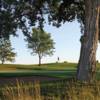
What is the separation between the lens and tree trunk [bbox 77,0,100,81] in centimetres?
2147

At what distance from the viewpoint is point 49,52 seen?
96.2 metres

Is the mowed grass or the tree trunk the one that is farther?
the mowed grass

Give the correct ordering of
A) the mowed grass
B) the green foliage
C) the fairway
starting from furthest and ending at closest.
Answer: the fairway, the mowed grass, the green foliage

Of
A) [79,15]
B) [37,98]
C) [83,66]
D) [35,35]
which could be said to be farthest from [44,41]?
[37,98]

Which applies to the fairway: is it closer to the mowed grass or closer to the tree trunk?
the mowed grass

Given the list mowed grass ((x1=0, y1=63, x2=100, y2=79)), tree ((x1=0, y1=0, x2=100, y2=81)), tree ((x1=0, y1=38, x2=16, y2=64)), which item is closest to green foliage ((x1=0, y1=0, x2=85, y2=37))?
tree ((x1=0, y1=0, x2=100, y2=81))

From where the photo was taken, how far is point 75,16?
1185 inches

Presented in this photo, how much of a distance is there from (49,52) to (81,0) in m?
68.5

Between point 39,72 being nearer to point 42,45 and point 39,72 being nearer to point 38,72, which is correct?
point 38,72

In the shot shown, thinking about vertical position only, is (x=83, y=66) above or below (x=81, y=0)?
below

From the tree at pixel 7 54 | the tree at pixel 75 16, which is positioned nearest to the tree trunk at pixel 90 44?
the tree at pixel 75 16

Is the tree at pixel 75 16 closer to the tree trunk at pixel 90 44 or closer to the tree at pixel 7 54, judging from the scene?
the tree trunk at pixel 90 44

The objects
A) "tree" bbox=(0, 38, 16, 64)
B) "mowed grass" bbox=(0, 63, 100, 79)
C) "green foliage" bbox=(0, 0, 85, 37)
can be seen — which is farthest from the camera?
"tree" bbox=(0, 38, 16, 64)

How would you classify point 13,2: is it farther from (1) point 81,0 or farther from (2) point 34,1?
(1) point 81,0
